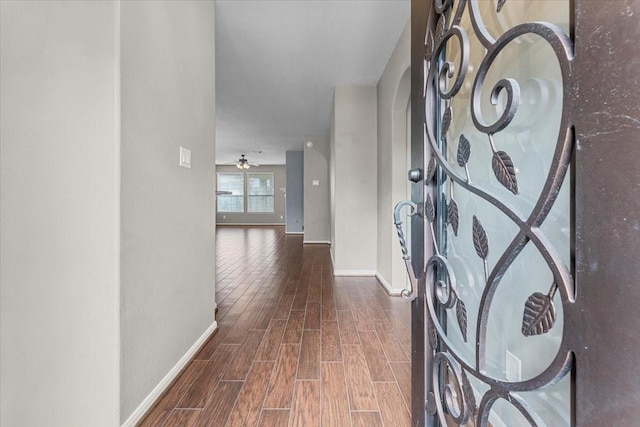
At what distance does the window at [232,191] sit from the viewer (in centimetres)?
1300

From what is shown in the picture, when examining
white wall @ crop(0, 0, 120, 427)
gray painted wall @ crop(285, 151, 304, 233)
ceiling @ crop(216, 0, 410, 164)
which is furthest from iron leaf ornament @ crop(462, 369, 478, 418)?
gray painted wall @ crop(285, 151, 304, 233)

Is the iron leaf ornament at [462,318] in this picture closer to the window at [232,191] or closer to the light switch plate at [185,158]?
the light switch plate at [185,158]

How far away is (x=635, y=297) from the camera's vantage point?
12.3 inches

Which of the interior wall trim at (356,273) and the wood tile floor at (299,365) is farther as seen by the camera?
the interior wall trim at (356,273)

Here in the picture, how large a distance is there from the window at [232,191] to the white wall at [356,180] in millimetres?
9765

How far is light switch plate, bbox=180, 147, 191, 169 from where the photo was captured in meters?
1.66

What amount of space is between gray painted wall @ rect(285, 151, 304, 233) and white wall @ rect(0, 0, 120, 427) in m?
7.91

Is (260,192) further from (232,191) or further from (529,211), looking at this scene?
(529,211)

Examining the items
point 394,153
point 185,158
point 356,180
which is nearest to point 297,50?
point 394,153

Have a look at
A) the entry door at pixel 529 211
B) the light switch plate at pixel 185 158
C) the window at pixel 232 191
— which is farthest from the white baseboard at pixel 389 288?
the window at pixel 232 191

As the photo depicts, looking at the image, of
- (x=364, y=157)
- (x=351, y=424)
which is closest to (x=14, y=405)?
(x=351, y=424)

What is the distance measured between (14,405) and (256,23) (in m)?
2.84

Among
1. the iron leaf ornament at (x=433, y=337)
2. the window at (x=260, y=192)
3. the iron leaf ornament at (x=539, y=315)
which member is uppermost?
the window at (x=260, y=192)

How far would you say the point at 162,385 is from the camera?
1437mm
